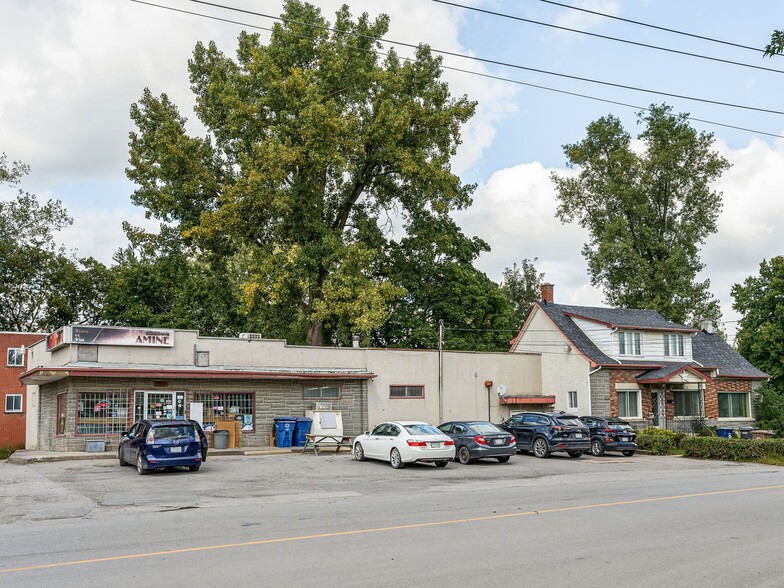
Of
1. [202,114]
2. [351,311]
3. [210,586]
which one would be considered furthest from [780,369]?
[210,586]

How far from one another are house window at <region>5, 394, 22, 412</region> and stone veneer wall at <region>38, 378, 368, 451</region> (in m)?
16.8

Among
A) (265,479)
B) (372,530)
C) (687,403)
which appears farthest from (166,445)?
(687,403)

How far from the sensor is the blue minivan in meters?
21.6

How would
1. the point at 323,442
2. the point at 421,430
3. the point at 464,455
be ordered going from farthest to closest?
the point at 323,442 → the point at 464,455 → the point at 421,430

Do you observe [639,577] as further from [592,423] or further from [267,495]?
[592,423]

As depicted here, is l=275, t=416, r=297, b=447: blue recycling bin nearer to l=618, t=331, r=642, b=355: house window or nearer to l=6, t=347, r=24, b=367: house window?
l=618, t=331, r=642, b=355: house window

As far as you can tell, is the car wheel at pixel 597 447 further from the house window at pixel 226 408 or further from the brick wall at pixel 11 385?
the brick wall at pixel 11 385

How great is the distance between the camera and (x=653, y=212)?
57.3 meters

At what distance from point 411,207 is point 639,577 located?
35.7 m

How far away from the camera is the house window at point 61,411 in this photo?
2879 cm

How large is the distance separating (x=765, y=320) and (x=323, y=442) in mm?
35629

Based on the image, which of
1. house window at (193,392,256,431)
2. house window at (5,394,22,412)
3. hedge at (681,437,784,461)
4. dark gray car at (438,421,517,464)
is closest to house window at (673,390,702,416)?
hedge at (681,437,784,461)

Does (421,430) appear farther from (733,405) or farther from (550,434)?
(733,405)

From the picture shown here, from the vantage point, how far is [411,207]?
43531mm
